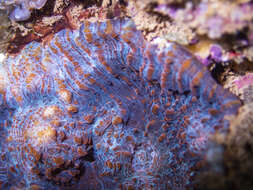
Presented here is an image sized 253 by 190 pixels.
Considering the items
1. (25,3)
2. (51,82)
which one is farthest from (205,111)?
(25,3)

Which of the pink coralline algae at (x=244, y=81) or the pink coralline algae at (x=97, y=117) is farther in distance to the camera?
the pink coralline algae at (x=244, y=81)

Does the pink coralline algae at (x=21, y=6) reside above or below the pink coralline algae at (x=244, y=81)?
above

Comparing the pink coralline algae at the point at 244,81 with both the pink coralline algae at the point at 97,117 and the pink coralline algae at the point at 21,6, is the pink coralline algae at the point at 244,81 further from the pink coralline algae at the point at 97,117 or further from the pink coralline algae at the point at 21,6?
the pink coralline algae at the point at 21,6

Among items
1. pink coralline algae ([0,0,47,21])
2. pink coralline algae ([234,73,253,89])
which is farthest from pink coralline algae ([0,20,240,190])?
pink coralline algae ([234,73,253,89])

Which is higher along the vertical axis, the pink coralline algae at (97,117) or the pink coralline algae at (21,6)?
the pink coralline algae at (21,6)

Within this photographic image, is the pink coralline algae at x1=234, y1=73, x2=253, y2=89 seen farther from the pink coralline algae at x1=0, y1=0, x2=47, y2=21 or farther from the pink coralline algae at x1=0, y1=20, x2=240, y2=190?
the pink coralline algae at x1=0, y1=0, x2=47, y2=21

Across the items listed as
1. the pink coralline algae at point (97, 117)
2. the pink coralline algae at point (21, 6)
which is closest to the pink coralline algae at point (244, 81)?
the pink coralline algae at point (97, 117)

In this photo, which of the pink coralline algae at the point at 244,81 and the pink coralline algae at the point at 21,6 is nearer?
the pink coralline algae at the point at 21,6
